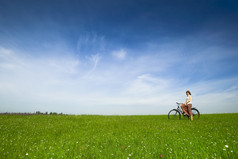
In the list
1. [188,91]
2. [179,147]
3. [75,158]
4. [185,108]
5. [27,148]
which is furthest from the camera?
[185,108]

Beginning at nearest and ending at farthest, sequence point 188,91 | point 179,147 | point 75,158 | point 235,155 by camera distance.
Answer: point 235,155 < point 75,158 < point 179,147 < point 188,91

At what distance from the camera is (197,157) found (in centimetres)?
590

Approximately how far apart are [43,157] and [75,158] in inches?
57.5

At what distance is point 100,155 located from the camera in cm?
643

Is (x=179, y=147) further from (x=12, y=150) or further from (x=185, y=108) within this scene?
(x=185, y=108)

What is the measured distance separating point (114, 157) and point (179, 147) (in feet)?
10.4

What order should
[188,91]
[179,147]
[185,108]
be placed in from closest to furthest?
[179,147] → [188,91] → [185,108]

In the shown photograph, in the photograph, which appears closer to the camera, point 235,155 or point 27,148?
point 235,155

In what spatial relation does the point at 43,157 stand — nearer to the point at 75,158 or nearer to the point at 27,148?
the point at 75,158

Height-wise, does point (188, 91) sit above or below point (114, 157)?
above

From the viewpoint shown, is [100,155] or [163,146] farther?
[163,146]

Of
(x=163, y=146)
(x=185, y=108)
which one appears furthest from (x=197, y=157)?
(x=185, y=108)

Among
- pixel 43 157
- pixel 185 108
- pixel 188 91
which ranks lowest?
pixel 43 157

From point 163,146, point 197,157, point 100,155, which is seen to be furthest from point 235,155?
point 100,155
